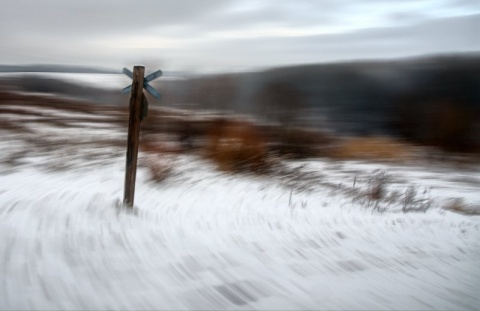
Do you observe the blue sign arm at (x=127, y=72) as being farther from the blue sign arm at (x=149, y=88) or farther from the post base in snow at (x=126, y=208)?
the post base in snow at (x=126, y=208)

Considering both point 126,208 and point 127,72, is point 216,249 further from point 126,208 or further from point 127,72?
point 127,72

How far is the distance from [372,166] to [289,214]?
47.8ft

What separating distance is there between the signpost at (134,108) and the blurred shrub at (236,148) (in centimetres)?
690

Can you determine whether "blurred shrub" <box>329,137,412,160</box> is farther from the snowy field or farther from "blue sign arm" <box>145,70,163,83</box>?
"blue sign arm" <box>145,70,163,83</box>

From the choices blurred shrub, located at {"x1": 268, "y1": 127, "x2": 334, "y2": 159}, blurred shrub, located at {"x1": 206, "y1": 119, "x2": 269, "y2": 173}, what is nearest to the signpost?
blurred shrub, located at {"x1": 206, "y1": 119, "x2": 269, "y2": 173}

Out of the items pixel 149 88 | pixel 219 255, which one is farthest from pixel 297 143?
pixel 219 255

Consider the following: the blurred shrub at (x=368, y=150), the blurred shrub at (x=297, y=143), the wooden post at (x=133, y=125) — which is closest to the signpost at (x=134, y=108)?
the wooden post at (x=133, y=125)

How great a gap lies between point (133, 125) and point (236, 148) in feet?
29.9

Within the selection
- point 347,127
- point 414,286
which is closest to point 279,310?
point 414,286

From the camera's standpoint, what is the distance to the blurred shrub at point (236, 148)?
44.4 ft

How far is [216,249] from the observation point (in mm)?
→ 4426

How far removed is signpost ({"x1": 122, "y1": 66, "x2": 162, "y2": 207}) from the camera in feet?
18.1

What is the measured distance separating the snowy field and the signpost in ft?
1.62

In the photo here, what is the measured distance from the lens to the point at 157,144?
50.9 feet
